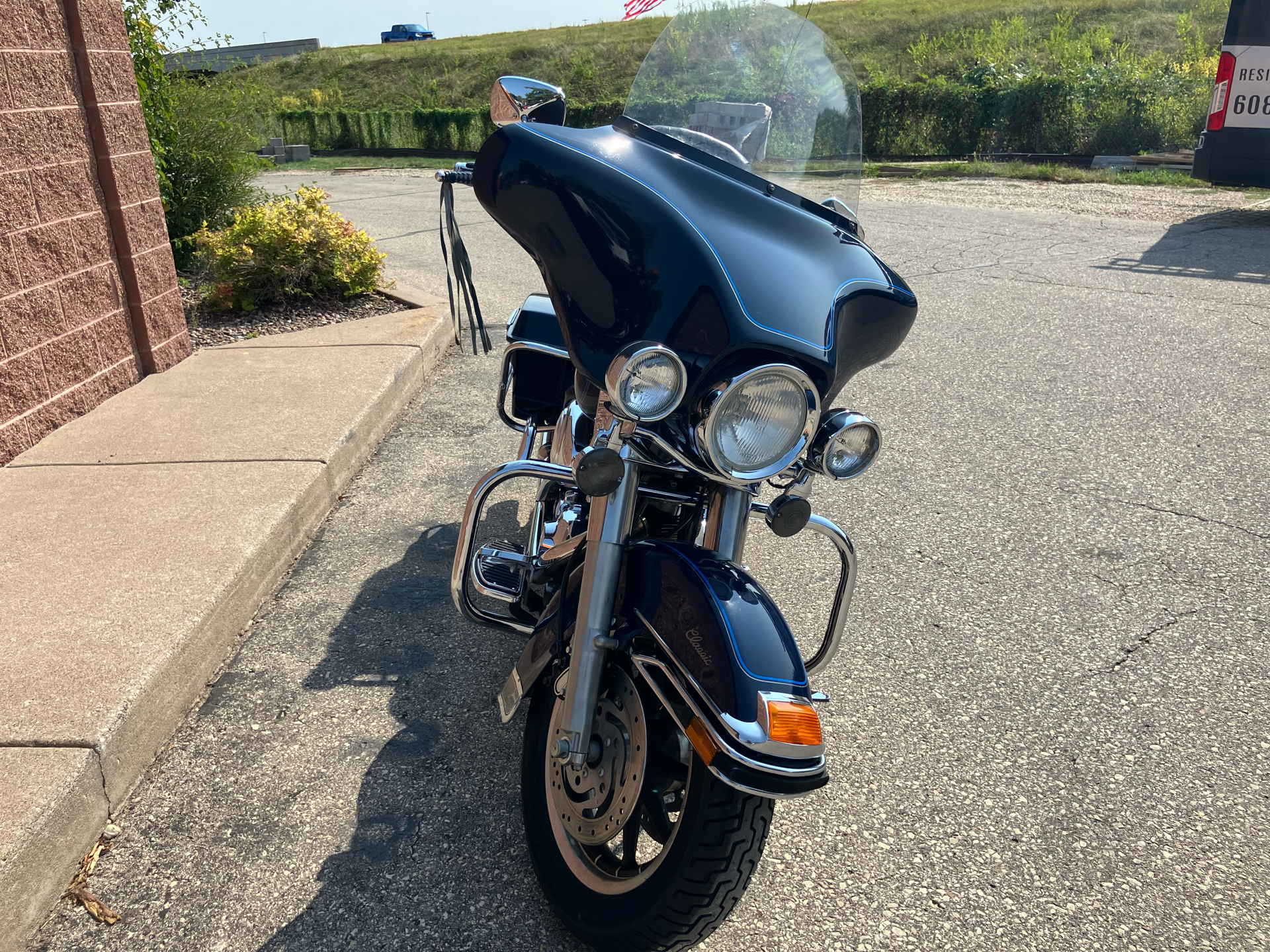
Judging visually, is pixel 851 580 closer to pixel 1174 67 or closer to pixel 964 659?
pixel 964 659

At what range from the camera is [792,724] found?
5.97 ft

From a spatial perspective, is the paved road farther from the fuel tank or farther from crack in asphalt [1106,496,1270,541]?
the fuel tank

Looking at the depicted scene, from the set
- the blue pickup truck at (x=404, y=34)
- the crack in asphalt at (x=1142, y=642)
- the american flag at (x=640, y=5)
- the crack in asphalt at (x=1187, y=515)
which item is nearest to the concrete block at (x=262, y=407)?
the american flag at (x=640, y=5)

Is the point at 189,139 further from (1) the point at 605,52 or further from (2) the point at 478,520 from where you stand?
(1) the point at 605,52

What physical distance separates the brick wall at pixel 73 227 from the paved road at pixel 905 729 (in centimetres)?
155

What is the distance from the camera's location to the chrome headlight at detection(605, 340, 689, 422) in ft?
6.00

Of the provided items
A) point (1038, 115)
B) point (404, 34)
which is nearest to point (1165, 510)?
point (1038, 115)

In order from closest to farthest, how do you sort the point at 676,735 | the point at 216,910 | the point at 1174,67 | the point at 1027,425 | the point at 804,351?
the point at 804,351
the point at 676,735
the point at 216,910
the point at 1027,425
the point at 1174,67

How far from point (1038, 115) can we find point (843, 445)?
2316cm

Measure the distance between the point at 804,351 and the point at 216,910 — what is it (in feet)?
5.97

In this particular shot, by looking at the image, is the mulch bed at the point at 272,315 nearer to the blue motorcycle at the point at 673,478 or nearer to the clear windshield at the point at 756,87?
the clear windshield at the point at 756,87

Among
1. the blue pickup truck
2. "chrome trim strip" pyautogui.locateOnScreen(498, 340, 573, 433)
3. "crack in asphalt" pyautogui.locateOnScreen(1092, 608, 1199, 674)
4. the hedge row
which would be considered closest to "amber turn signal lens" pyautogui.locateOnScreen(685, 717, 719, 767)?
"chrome trim strip" pyautogui.locateOnScreen(498, 340, 573, 433)

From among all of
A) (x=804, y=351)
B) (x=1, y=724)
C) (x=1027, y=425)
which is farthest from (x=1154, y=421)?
(x=1, y=724)

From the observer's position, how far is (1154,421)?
5305 millimetres
